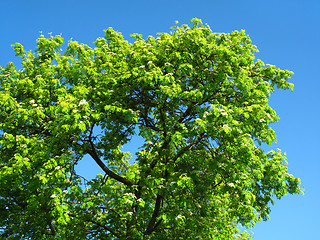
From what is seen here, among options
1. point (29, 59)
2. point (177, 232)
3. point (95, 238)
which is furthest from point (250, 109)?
point (29, 59)

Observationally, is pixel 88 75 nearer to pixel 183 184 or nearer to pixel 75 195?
pixel 75 195

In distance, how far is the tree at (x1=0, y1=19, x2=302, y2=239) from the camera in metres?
14.6

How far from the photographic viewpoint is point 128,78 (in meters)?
Result: 17.5

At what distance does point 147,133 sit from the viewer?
630 inches

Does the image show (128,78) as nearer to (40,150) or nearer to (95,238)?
(40,150)

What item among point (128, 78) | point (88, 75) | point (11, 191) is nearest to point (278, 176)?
point (128, 78)

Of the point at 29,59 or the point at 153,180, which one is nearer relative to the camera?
the point at 153,180

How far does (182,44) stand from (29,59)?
32.8 feet

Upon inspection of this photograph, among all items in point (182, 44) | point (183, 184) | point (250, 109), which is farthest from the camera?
point (182, 44)

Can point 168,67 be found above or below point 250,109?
above

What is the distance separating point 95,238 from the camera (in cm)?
1872

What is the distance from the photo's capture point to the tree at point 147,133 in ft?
48.0

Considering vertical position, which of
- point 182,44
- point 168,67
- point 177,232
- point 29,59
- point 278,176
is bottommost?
point 177,232

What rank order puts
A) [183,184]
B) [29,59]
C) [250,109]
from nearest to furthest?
[183,184], [250,109], [29,59]
